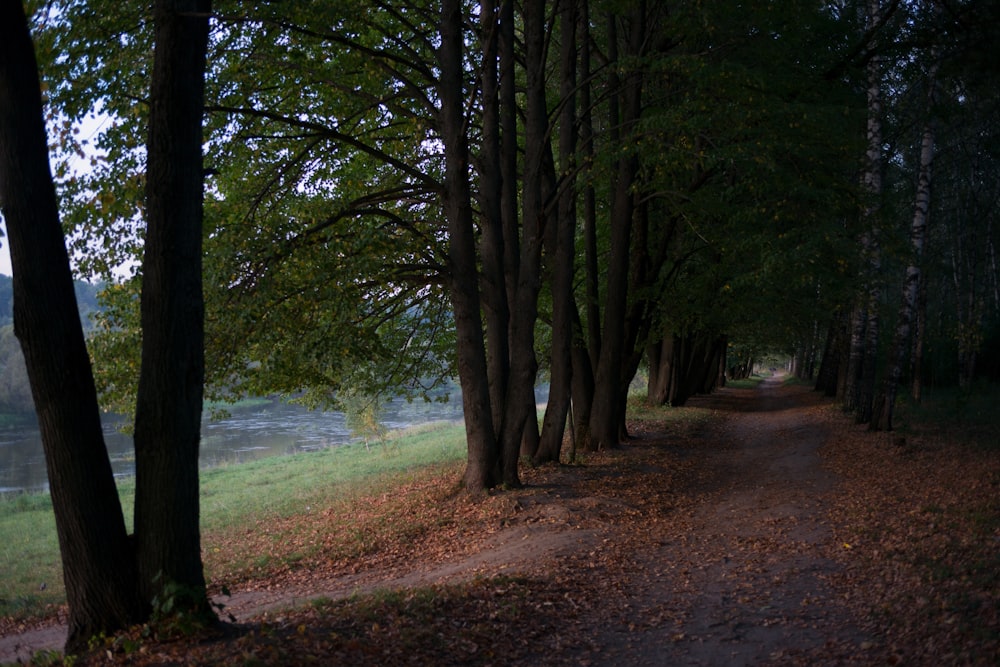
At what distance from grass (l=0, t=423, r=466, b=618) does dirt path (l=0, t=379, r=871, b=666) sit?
419 cm

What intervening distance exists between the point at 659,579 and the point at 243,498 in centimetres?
1655

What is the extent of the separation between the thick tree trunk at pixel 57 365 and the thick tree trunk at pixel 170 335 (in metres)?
0.23

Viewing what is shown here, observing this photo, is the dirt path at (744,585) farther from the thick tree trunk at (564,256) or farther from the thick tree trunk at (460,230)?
the thick tree trunk at (460,230)

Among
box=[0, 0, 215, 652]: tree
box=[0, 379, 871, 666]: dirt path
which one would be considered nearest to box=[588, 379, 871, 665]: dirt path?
box=[0, 379, 871, 666]: dirt path

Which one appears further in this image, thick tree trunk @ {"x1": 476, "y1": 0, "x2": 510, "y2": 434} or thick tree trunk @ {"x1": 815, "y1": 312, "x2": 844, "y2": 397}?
thick tree trunk @ {"x1": 815, "y1": 312, "x2": 844, "y2": 397}

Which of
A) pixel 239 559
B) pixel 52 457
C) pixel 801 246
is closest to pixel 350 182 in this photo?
pixel 239 559

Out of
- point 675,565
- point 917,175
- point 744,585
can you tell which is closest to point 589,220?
point 917,175

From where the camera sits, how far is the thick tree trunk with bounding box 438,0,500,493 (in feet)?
39.1

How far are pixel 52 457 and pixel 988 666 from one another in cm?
585

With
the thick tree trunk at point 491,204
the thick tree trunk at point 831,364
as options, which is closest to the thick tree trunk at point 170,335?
the thick tree trunk at point 491,204

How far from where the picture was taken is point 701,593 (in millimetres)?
7301

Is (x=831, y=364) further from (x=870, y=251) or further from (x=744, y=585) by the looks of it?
(x=744, y=585)

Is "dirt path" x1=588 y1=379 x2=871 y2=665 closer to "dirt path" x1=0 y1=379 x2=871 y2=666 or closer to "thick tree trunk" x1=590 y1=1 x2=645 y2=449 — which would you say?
"dirt path" x1=0 y1=379 x2=871 y2=666

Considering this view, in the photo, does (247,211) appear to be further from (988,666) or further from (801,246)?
(988,666)
